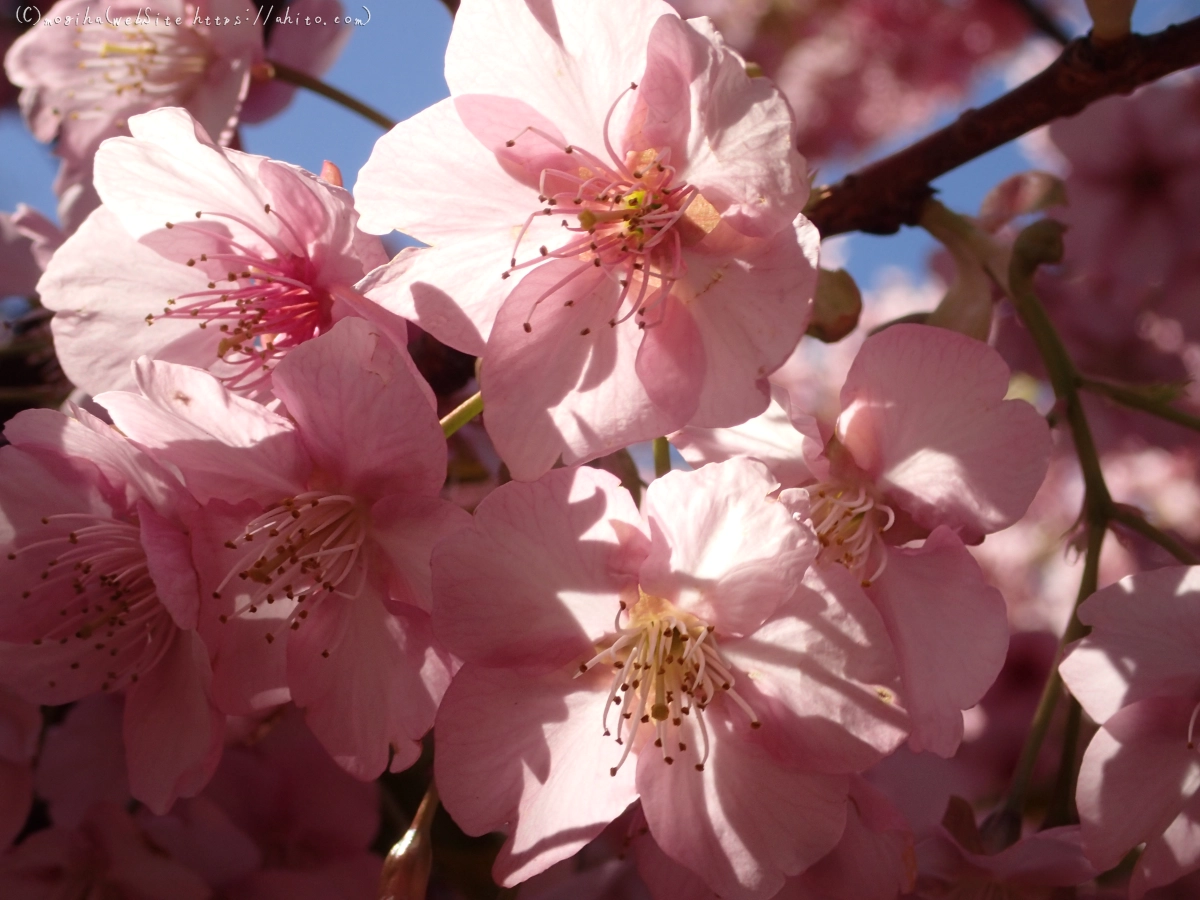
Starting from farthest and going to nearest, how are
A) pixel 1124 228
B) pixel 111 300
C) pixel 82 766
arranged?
pixel 1124 228 < pixel 82 766 < pixel 111 300

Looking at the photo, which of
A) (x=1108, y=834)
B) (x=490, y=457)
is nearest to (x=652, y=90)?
(x=1108, y=834)

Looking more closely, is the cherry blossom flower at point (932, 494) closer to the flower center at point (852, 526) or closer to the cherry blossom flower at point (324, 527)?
the flower center at point (852, 526)

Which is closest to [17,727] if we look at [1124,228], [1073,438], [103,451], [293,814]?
[293,814]

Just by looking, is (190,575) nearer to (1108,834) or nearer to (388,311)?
(388,311)

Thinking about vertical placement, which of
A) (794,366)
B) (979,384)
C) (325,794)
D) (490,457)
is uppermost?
(979,384)

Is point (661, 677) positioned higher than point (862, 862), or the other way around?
point (661, 677)

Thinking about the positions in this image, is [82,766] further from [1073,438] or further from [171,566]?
[1073,438]
